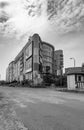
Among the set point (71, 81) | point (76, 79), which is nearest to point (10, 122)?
point (76, 79)

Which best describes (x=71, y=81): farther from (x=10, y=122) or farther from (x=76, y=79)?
(x=10, y=122)

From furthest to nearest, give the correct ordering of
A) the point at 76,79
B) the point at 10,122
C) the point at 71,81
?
the point at 71,81, the point at 76,79, the point at 10,122

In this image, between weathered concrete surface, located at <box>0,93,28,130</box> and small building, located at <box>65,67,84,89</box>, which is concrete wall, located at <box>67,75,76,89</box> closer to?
small building, located at <box>65,67,84,89</box>

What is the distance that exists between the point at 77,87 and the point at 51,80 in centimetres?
3980

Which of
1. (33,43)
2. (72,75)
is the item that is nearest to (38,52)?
(33,43)

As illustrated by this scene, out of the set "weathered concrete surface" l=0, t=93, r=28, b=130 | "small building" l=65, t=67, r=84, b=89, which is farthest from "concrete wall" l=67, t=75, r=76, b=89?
"weathered concrete surface" l=0, t=93, r=28, b=130

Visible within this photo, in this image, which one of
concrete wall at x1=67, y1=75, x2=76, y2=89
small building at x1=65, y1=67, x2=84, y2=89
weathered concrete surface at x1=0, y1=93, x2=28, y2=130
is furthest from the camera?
concrete wall at x1=67, y1=75, x2=76, y2=89

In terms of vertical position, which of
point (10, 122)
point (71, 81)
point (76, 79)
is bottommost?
point (10, 122)

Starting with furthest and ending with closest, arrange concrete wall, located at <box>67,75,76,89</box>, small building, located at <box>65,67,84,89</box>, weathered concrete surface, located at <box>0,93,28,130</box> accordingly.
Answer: concrete wall, located at <box>67,75,76,89</box> → small building, located at <box>65,67,84,89</box> → weathered concrete surface, located at <box>0,93,28,130</box>

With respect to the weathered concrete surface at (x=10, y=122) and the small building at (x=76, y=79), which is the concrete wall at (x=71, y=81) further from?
the weathered concrete surface at (x=10, y=122)

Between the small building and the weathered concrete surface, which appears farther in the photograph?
the small building

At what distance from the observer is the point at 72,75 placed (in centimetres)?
2547

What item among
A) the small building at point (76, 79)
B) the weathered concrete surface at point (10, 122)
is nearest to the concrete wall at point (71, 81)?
the small building at point (76, 79)

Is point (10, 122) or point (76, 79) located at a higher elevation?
point (76, 79)
